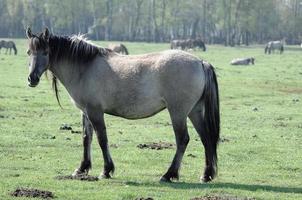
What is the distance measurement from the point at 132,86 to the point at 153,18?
102564mm

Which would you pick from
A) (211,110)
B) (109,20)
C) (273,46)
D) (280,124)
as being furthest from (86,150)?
(109,20)

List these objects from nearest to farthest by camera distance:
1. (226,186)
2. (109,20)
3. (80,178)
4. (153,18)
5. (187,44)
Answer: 1. (226,186)
2. (80,178)
3. (187,44)
4. (153,18)
5. (109,20)

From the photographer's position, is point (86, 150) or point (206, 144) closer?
point (206, 144)

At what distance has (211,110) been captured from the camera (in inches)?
473

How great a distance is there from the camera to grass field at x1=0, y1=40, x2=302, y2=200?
10.9 metres

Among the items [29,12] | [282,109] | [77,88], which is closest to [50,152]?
[77,88]

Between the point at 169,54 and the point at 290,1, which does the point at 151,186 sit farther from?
the point at 290,1

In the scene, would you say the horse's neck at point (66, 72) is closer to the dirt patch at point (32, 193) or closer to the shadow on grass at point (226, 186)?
the shadow on grass at point (226, 186)

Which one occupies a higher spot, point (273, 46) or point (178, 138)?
point (178, 138)

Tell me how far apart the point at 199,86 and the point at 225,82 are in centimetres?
2330

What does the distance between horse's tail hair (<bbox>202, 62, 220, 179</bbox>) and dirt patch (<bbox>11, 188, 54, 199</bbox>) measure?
10.4 feet

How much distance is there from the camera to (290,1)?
149 meters

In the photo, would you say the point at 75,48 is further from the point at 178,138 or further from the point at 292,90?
the point at 292,90

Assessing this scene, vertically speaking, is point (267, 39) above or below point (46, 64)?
below
